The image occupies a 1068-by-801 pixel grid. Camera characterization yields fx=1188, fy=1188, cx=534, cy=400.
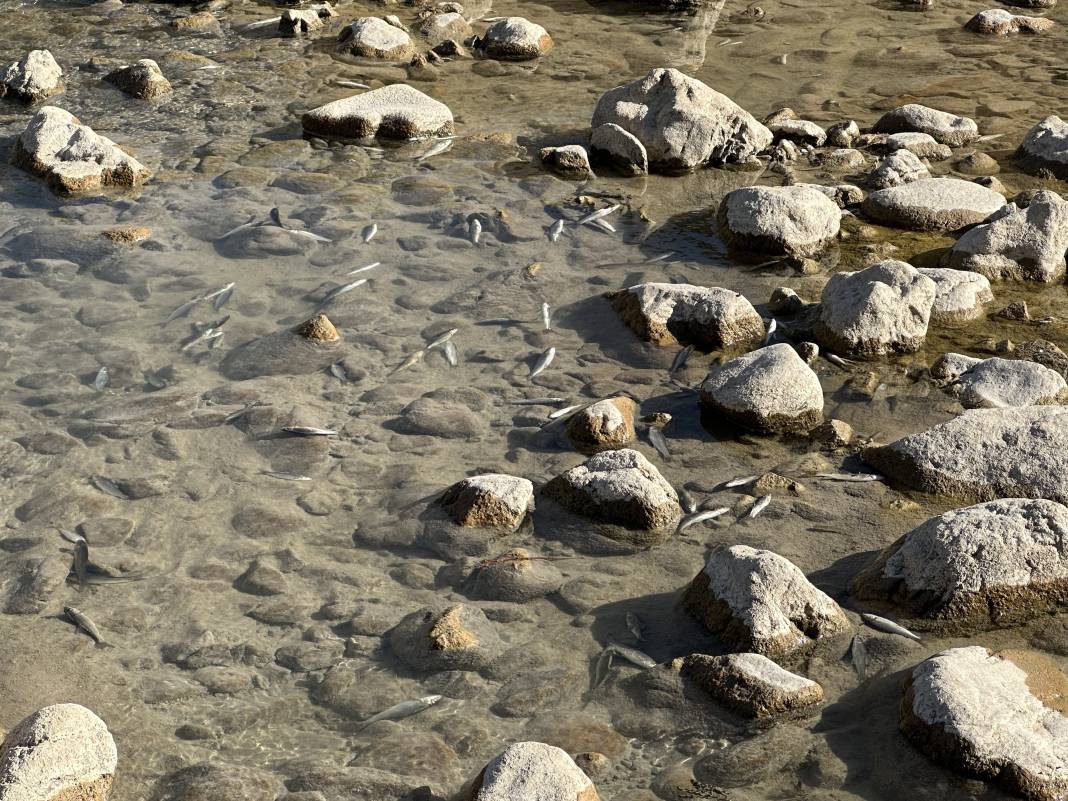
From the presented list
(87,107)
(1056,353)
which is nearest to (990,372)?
(1056,353)

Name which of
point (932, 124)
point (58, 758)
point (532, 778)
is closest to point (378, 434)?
point (58, 758)

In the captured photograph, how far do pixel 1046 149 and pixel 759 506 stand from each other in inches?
185

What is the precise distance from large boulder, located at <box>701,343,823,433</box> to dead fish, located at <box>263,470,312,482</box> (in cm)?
181

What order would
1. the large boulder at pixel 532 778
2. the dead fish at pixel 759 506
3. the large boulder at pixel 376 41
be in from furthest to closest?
the large boulder at pixel 376 41 → the dead fish at pixel 759 506 → the large boulder at pixel 532 778

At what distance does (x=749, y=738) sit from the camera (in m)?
3.63

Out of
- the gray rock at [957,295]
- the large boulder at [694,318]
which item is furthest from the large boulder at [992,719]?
the gray rock at [957,295]

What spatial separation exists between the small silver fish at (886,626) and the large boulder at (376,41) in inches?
283

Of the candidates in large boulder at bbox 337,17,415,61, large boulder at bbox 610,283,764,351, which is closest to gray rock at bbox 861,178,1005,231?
large boulder at bbox 610,283,764,351

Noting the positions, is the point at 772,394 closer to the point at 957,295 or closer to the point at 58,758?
the point at 957,295

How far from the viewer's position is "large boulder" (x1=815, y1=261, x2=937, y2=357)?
5.78m

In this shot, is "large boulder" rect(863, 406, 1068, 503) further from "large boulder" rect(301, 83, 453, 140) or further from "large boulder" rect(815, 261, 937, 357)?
"large boulder" rect(301, 83, 453, 140)

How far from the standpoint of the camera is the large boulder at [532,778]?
3207 millimetres

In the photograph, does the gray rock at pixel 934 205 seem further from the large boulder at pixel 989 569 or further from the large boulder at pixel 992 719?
the large boulder at pixel 992 719

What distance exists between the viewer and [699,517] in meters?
4.67
